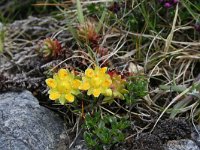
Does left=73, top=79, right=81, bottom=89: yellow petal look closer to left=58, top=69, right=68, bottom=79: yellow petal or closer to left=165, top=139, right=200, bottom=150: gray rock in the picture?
left=58, top=69, right=68, bottom=79: yellow petal

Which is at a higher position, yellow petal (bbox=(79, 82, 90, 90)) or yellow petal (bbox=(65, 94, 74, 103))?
yellow petal (bbox=(79, 82, 90, 90))

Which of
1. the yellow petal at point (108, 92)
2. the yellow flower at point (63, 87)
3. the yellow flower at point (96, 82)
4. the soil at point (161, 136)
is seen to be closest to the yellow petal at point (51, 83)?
the yellow flower at point (63, 87)

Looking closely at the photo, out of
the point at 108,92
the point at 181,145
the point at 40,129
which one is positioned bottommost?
the point at 181,145

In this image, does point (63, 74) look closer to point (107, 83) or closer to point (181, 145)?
point (107, 83)

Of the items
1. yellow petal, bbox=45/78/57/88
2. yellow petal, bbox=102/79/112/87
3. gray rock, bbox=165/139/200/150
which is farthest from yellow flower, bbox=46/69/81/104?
gray rock, bbox=165/139/200/150

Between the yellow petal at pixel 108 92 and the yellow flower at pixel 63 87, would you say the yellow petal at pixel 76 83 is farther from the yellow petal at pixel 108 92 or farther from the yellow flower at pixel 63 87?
the yellow petal at pixel 108 92

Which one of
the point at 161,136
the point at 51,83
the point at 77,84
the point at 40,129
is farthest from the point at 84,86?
the point at 161,136
